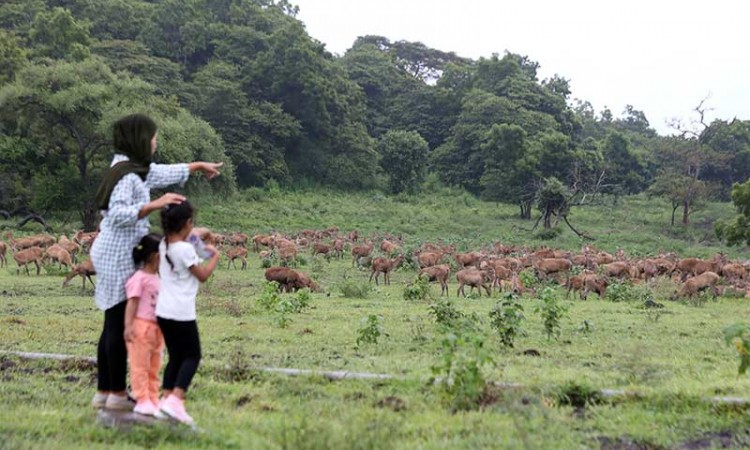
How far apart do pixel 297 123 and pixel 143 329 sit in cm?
4494

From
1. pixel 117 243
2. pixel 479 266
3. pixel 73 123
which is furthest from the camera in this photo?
pixel 73 123

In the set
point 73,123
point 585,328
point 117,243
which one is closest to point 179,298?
point 117,243

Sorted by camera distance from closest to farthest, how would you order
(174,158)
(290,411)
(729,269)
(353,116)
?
1. (290,411)
2. (729,269)
3. (174,158)
4. (353,116)

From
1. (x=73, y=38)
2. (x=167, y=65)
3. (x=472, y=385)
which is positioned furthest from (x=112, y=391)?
(x=167, y=65)

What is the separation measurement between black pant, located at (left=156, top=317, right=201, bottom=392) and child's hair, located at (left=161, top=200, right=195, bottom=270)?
1.25ft

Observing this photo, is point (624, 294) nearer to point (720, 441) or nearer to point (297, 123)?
point (720, 441)

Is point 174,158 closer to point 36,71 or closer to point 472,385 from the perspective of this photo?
point 36,71

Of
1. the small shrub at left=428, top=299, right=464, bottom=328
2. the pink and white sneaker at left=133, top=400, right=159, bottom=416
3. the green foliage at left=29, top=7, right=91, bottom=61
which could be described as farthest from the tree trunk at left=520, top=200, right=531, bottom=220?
the pink and white sneaker at left=133, top=400, right=159, bottom=416

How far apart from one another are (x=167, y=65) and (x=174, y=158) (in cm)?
1914

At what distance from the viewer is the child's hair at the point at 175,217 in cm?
473

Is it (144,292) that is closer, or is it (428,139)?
(144,292)

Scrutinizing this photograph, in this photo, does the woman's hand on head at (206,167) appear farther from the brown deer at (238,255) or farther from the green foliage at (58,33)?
the green foliage at (58,33)

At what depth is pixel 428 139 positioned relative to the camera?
202 feet

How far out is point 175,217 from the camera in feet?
15.6
